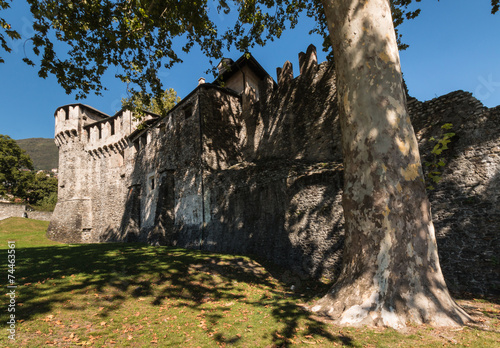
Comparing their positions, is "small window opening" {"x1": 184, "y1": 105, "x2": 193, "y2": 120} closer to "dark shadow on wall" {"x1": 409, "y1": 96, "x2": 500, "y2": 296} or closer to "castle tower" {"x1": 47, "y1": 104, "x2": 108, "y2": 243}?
"dark shadow on wall" {"x1": 409, "y1": 96, "x2": 500, "y2": 296}

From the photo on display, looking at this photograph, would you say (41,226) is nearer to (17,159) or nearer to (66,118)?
(66,118)

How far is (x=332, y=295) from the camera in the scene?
13.5 ft

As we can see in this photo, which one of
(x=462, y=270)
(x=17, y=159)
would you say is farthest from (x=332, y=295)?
(x=17, y=159)

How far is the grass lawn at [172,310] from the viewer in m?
3.11

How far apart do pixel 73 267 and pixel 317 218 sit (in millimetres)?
6850

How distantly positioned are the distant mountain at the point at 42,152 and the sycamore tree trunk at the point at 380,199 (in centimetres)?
13231

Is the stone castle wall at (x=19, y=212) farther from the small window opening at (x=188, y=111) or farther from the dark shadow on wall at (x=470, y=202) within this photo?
the dark shadow on wall at (x=470, y=202)

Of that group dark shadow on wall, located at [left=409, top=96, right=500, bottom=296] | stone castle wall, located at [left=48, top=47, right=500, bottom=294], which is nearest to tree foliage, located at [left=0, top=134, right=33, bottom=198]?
stone castle wall, located at [left=48, top=47, right=500, bottom=294]

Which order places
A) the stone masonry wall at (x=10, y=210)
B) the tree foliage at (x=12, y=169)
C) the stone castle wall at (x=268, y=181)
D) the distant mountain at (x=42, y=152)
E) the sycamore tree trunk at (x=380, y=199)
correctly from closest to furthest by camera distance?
1. the sycamore tree trunk at (x=380, y=199)
2. the stone castle wall at (x=268, y=181)
3. the stone masonry wall at (x=10, y=210)
4. the tree foliage at (x=12, y=169)
5. the distant mountain at (x=42, y=152)

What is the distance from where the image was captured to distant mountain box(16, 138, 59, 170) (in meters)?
109

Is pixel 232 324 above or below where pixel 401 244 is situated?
below

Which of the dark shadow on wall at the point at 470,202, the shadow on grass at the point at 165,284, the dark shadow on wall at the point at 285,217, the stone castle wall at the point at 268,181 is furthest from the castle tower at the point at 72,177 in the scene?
the dark shadow on wall at the point at 470,202

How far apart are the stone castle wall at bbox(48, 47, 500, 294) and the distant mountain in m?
110

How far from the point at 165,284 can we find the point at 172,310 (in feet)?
4.26
